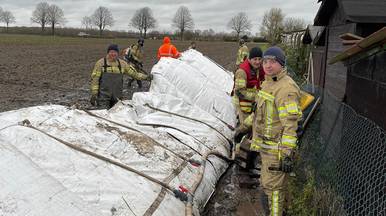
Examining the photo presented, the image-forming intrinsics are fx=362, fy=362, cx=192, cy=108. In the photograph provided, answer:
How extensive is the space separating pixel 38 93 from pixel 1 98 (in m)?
1.06

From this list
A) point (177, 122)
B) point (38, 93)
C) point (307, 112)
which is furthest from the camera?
point (38, 93)

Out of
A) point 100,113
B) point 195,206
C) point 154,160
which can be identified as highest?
point 100,113

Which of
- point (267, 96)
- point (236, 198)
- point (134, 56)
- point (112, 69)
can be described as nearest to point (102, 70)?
point (112, 69)

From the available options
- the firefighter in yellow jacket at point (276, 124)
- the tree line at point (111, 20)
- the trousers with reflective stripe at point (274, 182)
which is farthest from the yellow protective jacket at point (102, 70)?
the tree line at point (111, 20)

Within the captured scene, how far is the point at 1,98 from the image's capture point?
9117 mm

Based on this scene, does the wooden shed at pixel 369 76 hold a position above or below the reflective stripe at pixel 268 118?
above

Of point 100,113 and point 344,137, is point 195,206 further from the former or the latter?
point 344,137

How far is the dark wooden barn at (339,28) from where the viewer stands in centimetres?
447

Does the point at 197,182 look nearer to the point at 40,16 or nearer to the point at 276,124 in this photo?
the point at 276,124

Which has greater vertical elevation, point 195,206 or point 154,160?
point 154,160

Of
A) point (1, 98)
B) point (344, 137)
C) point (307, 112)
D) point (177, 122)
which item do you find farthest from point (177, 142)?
point (1, 98)

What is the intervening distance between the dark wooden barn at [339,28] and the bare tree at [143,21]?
86.1 metres

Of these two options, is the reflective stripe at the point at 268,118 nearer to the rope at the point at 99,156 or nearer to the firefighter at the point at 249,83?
the rope at the point at 99,156

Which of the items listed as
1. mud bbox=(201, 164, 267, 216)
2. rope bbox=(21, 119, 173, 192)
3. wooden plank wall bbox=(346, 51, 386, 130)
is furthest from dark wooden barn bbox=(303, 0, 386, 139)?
rope bbox=(21, 119, 173, 192)
